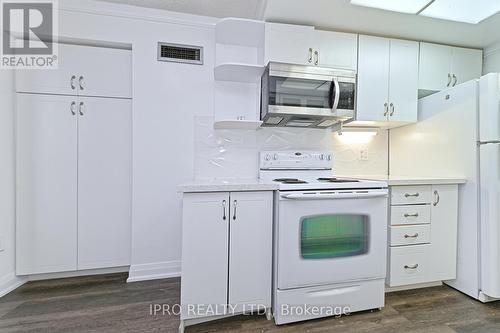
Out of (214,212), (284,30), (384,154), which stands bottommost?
(214,212)

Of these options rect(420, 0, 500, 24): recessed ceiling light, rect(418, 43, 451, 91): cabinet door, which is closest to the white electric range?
rect(418, 43, 451, 91): cabinet door

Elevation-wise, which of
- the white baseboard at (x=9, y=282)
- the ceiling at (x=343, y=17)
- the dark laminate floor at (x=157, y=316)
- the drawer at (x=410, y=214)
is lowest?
the dark laminate floor at (x=157, y=316)

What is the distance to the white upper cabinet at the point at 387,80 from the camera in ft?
7.02

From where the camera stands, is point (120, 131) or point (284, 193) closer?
point (284, 193)

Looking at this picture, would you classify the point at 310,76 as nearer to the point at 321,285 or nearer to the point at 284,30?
the point at 284,30

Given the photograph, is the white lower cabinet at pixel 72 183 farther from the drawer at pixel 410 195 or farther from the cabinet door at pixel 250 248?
the drawer at pixel 410 195

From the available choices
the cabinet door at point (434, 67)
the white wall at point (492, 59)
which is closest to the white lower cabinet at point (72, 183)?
the cabinet door at point (434, 67)

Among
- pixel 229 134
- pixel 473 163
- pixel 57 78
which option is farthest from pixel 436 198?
pixel 57 78

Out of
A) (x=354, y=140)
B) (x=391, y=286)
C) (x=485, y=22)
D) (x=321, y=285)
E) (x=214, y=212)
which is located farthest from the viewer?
(x=354, y=140)

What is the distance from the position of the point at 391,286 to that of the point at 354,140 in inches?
53.9

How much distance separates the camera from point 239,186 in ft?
4.95

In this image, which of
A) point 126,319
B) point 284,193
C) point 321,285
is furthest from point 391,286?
point 126,319

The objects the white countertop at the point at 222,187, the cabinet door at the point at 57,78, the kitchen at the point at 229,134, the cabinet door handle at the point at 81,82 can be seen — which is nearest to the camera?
the white countertop at the point at 222,187

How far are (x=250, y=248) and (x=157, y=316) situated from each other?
79 centimetres
